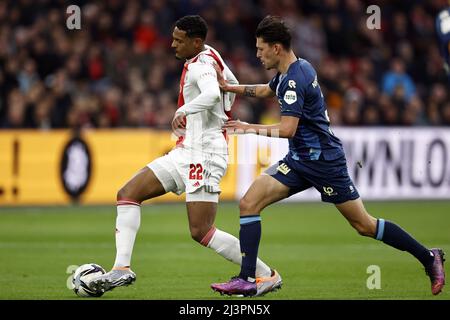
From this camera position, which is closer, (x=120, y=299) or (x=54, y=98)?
(x=120, y=299)

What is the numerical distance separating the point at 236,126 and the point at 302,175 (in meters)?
0.70

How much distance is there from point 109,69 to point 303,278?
37.3ft

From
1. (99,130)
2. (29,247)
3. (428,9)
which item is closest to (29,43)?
(99,130)

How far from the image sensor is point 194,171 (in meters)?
9.18

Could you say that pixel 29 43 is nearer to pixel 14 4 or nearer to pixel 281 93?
pixel 14 4

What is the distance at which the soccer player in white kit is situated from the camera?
906 cm

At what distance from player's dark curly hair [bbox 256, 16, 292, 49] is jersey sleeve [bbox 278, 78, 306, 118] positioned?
369 millimetres

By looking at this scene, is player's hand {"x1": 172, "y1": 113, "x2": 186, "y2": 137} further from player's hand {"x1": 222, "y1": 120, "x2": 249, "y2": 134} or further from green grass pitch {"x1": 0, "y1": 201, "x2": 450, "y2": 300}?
green grass pitch {"x1": 0, "y1": 201, "x2": 450, "y2": 300}

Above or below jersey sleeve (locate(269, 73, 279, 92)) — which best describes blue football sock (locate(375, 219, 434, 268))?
below

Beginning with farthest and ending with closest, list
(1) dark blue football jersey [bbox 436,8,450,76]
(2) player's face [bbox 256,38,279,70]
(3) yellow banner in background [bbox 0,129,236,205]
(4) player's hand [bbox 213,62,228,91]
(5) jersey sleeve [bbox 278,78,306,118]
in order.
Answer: (3) yellow banner in background [bbox 0,129,236,205] → (1) dark blue football jersey [bbox 436,8,450,76] → (4) player's hand [bbox 213,62,228,91] → (2) player's face [bbox 256,38,279,70] → (5) jersey sleeve [bbox 278,78,306,118]

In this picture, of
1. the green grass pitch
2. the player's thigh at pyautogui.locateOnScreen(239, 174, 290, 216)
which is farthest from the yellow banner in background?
the player's thigh at pyautogui.locateOnScreen(239, 174, 290, 216)

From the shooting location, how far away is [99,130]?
1919cm

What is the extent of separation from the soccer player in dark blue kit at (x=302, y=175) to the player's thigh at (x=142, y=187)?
0.75 m

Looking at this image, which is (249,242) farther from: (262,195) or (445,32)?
(445,32)
